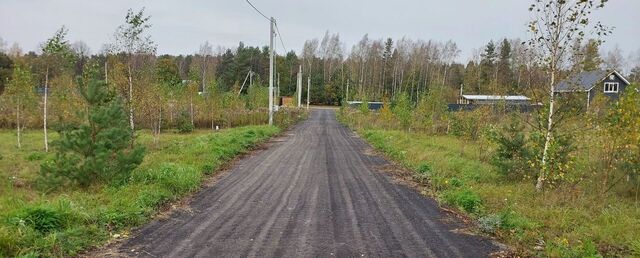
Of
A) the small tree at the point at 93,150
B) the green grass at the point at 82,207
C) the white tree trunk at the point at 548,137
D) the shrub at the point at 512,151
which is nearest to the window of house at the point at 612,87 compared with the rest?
the shrub at the point at 512,151

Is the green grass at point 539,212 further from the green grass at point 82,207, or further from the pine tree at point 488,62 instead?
the pine tree at point 488,62

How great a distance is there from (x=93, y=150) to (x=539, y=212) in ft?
28.3

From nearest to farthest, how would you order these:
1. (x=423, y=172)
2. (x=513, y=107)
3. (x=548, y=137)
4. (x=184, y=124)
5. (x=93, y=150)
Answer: (x=93, y=150) < (x=548, y=137) < (x=423, y=172) < (x=513, y=107) < (x=184, y=124)

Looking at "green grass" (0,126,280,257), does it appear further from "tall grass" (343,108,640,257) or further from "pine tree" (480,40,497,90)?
"pine tree" (480,40,497,90)

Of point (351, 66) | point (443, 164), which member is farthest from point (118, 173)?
point (351, 66)

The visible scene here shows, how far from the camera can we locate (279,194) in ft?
31.5

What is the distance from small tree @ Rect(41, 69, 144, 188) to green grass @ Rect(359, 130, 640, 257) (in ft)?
→ 22.4

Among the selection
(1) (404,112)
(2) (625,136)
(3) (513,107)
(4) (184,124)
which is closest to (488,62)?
(1) (404,112)

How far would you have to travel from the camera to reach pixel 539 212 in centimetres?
788

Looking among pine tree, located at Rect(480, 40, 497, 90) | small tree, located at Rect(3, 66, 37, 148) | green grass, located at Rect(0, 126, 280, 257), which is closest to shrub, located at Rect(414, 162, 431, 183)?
green grass, located at Rect(0, 126, 280, 257)

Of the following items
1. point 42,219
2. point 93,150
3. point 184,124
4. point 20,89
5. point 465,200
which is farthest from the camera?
point 184,124

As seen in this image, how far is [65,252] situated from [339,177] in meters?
7.35

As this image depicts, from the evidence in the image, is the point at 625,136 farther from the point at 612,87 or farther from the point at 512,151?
the point at 612,87

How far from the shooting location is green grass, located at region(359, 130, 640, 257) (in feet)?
20.8
